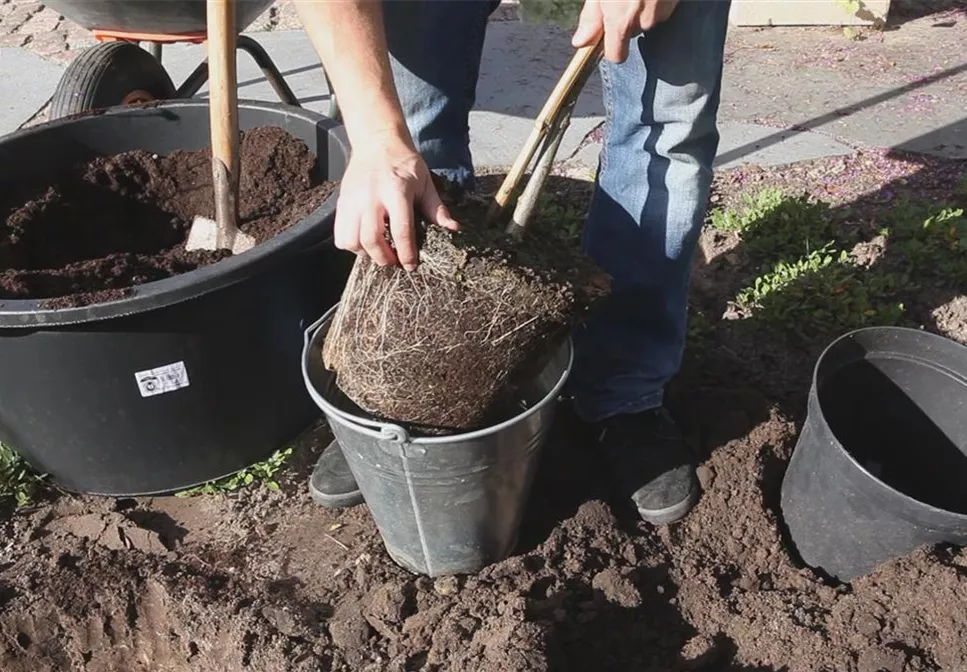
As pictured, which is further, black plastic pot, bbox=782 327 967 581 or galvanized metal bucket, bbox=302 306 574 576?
black plastic pot, bbox=782 327 967 581

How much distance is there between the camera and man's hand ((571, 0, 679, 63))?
1395mm

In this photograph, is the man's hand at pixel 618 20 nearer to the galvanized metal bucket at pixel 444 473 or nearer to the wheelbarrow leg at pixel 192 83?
the galvanized metal bucket at pixel 444 473

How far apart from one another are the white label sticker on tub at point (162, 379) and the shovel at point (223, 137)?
36cm

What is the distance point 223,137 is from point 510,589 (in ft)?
3.90

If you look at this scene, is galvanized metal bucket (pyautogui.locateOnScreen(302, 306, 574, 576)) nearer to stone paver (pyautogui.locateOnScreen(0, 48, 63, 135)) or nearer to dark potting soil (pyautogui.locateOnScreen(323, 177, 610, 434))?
dark potting soil (pyautogui.locateOnScreen(323, 177, 610, 434))

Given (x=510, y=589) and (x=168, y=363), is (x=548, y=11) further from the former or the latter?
(x=510, y=589)

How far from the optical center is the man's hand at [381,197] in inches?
52.1

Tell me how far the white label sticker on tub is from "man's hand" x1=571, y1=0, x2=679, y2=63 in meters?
1.03

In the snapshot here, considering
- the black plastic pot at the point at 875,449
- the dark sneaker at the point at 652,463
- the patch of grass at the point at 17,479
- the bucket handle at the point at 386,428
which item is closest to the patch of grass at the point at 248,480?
the patch of grass at the point at 17,479

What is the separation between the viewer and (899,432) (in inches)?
77.5

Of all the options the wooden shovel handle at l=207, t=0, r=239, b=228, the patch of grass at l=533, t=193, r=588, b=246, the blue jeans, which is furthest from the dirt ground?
the patch of grass at l=533, t=193, r=588, b=246

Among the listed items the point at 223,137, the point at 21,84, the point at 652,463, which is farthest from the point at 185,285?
the point at 21,84

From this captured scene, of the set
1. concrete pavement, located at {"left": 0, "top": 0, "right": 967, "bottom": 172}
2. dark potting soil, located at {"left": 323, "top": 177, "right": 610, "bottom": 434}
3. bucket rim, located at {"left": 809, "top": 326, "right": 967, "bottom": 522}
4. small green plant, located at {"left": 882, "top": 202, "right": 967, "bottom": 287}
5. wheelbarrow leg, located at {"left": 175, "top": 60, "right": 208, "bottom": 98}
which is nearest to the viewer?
dark potting soil, located at {"left": 323, "top": 177, "right": 610, "bottom": 434}

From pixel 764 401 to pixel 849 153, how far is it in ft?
5.02
